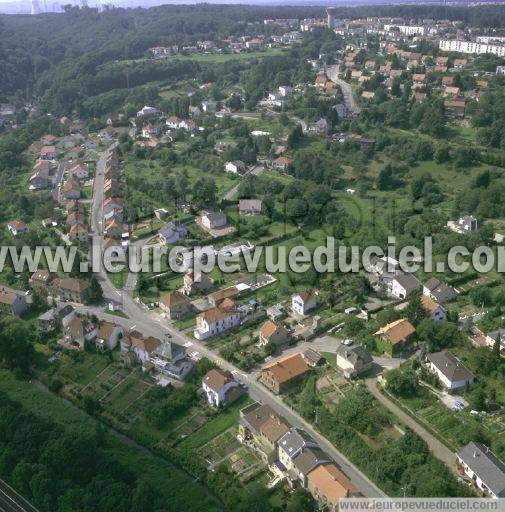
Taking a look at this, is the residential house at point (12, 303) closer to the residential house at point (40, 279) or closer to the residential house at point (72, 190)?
the residential house at point (40, 279)

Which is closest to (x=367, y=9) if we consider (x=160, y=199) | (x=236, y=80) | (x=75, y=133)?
(x=236, y=80)

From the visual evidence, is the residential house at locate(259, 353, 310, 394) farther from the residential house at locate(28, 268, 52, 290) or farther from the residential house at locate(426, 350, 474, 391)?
the residential house at locate(28, 268, 52, 290)

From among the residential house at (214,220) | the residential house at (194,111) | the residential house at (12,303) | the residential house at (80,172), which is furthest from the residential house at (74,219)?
the residential house at (194,111)

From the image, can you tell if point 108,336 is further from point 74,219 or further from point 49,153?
point 49,153

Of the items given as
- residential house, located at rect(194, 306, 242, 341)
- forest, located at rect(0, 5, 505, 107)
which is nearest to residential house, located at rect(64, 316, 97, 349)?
residential house, located at rect(194, 306, 242, 341)

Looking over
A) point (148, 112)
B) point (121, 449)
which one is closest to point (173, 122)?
point (148, 112)

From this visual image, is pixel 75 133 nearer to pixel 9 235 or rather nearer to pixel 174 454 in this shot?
pixel 9 235
